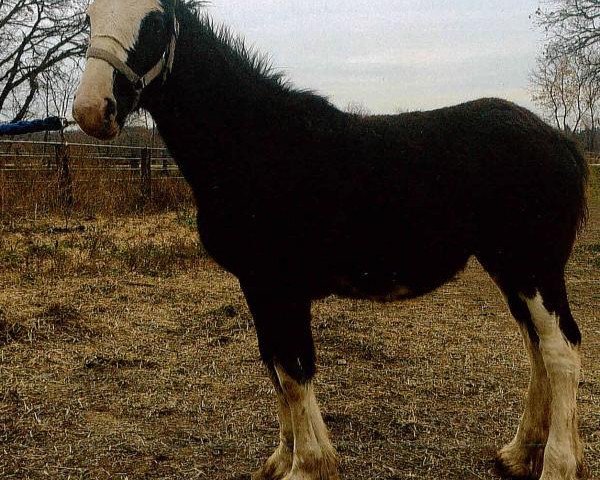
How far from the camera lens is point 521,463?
3.03m

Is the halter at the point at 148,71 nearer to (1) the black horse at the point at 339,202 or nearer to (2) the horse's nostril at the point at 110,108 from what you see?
(1) the black horse at the point at 339,202

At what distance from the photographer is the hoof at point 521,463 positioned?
301 cm

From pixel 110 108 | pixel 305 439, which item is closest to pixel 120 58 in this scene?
pixel 110 108

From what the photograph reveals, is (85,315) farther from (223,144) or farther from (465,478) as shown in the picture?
(465,478)

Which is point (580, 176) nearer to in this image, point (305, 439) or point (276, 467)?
point (305, 439)

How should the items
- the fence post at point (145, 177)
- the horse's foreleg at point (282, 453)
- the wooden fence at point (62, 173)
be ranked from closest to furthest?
1. the horse's foreleg at point (282, 453)
2. the wooden fence at point (62, 173)
3. the fence post at point (145, 177)

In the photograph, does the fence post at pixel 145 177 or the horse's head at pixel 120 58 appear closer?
the horse's head at pixel 120 58

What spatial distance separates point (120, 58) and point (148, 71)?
0.53 feet

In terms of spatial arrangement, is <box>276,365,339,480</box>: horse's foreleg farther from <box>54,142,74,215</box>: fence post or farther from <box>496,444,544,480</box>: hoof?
<box>54,142,74,215</box>: fence post

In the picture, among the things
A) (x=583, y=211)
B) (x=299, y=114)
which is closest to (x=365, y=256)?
(x=299, y=114)

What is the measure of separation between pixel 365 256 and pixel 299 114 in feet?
2.49

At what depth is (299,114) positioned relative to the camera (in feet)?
9.21

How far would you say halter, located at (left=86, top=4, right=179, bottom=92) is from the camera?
2266 mm

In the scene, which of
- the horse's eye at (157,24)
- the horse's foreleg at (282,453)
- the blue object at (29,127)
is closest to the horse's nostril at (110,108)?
the horse's eye at (157,24)
